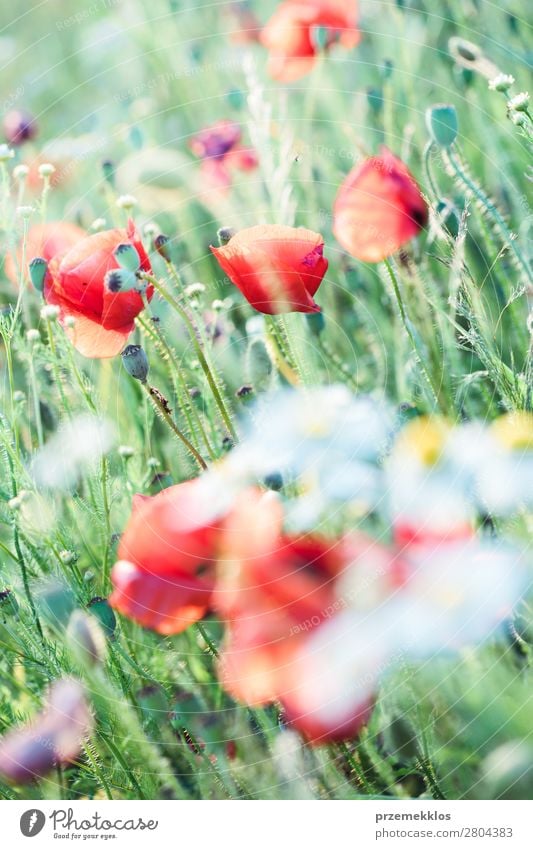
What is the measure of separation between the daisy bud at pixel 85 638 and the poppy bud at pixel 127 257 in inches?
6.1

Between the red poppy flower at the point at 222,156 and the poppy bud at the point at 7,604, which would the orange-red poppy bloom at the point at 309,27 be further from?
the poppy bud at the point at 7,604

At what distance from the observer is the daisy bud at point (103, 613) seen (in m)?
0.45

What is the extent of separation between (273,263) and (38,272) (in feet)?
0.43

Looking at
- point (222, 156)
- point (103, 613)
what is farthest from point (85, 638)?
point (222, 156)

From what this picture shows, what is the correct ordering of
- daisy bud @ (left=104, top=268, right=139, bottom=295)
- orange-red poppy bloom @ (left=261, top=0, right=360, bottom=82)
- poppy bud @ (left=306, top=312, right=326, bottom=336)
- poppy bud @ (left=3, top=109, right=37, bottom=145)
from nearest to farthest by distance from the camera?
daisy bud @ (left=104, top=268, right=139, bottom=295)
poppy bud @ (left=306, top=312, right=326, bottom=336)
orange-red poppy bloom @ (left=261, top=0, right=360, bottom=82)
poppy bud @ (left=3, top=109, right=37, bottom=145)

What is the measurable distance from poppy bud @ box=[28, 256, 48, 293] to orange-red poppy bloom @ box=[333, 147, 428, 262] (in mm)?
156

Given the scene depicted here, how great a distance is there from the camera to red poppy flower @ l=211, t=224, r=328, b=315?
449 mm

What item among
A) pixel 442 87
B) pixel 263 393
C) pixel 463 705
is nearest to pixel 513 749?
pixel 463 705

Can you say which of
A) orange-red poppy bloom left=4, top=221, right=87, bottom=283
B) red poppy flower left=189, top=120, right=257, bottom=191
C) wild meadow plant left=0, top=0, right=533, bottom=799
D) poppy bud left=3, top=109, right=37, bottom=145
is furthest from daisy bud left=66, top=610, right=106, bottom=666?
poppy bud left=3, top=109, right=37, bottom=145

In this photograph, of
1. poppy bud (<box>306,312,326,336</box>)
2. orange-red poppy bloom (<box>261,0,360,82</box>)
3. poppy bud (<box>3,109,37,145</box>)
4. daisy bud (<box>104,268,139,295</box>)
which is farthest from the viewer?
poppy bud (<box>3,109,37,145</box>)

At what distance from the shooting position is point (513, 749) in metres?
0.45

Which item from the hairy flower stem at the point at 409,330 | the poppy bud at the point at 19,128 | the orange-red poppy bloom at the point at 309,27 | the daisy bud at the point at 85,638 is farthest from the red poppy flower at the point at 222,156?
the daisy bud at the point at 85,638

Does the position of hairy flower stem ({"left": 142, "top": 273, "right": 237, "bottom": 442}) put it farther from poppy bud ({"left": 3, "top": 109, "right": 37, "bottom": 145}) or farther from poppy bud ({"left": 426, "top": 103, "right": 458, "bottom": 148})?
poppy bud ({"left": 3, "top": 109, "right": 37, "bottom": 145})

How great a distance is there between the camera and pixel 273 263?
1.47 feet
